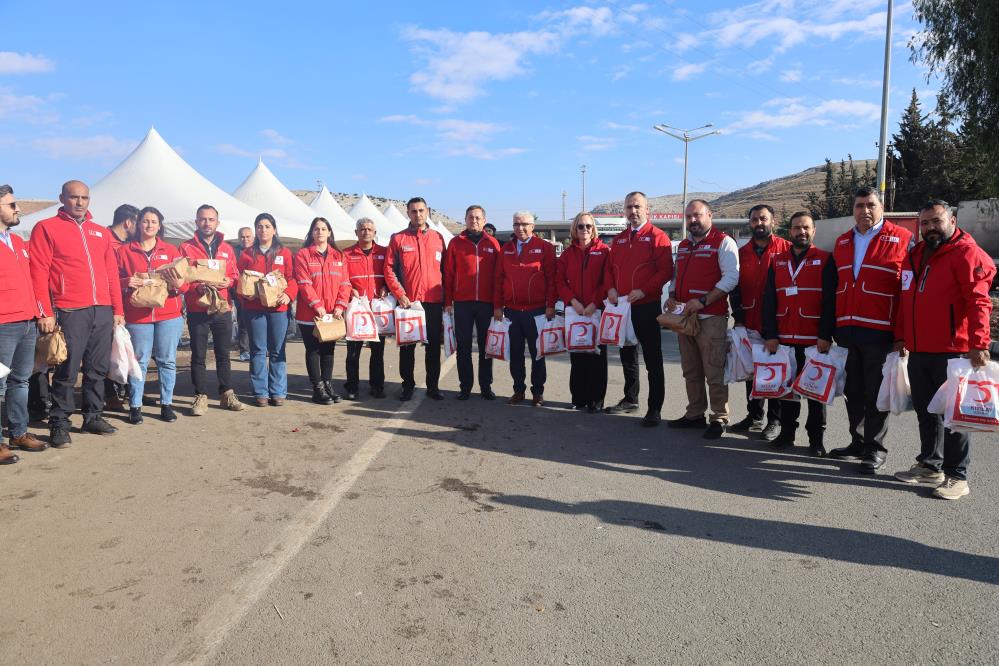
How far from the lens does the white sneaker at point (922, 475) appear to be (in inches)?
174

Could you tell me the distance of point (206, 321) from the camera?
6660 millimetres

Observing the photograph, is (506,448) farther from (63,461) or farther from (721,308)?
(63,461)

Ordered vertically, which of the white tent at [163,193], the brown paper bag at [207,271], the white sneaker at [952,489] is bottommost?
the white sneaker at [952,489]

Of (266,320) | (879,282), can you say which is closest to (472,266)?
(266,320)

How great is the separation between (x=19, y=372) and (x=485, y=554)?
432cm

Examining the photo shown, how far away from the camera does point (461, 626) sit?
2746 mm

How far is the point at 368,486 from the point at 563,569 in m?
1.74

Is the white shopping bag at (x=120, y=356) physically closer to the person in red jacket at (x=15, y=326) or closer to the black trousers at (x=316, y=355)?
the person in red jacket at (x=15, y=326)

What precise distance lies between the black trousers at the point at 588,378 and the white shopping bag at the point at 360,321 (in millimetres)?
2270

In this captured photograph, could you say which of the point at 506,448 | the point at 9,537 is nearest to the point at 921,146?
the point at 506,448

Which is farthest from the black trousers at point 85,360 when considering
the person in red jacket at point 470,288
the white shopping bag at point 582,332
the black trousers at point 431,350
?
the white shopping bag at point 582,332

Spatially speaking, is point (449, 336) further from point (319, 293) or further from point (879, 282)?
point (879, 282)

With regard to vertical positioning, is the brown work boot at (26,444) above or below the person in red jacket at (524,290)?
below

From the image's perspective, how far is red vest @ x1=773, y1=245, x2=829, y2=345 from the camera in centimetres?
512
